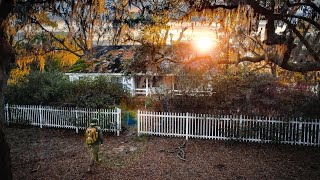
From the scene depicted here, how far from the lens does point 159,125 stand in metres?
11.7

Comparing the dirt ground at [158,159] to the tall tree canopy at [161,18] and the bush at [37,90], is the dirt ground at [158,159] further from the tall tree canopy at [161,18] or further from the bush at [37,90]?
the bush at [37,90]

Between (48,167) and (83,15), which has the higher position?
(83,15)

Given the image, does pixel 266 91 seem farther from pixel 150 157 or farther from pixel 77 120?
pixel 77 120

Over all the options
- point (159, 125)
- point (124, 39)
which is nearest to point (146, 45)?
point (124, 39)

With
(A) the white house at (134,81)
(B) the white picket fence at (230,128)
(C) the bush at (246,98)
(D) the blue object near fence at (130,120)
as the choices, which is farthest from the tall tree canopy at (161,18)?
(A) the white house at (134,81)

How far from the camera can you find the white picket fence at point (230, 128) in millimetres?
10227

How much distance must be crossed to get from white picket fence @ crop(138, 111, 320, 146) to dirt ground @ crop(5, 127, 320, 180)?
0.97 ft

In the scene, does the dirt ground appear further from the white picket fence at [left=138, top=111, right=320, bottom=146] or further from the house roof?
the house roof

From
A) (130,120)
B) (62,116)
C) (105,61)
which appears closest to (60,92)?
(62,116)

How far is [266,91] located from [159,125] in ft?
15.3

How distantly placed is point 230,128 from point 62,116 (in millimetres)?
7891

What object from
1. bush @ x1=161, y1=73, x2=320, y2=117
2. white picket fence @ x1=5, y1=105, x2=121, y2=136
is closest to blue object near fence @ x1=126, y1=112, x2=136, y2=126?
white picket fence @ x1=5, y1=105, x2=121, y2=136

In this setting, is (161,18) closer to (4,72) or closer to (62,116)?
(4,72)

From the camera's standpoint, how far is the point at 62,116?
42.7ft
